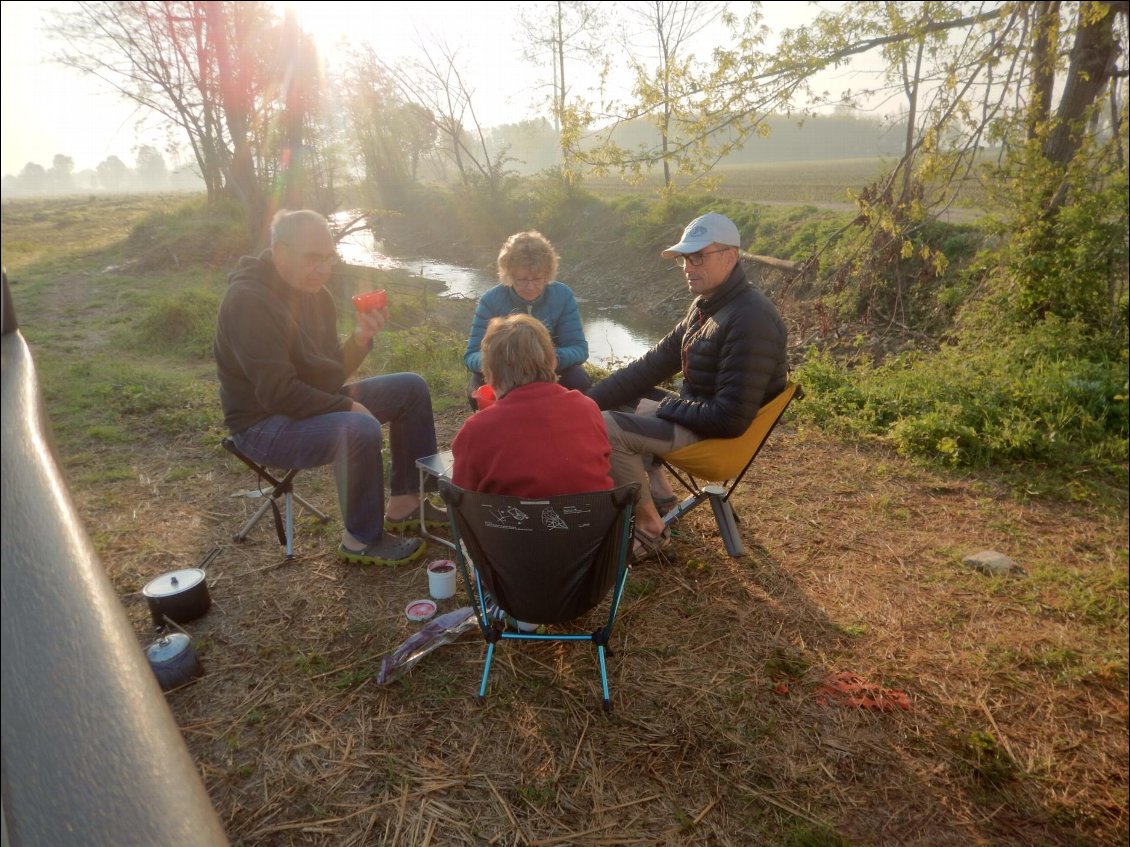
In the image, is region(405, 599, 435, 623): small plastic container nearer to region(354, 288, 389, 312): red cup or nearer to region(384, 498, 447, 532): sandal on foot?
region(384, 498, 447, 532): sandal on foot

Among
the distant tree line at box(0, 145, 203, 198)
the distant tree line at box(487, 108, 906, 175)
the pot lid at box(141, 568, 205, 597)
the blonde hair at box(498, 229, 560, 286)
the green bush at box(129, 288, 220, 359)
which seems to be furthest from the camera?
the green bush at box(129, 288, 220, 359)

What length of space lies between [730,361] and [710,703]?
4.91 ft

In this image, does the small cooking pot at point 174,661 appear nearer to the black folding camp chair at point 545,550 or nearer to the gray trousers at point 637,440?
the black folding camp chair at point 545,550

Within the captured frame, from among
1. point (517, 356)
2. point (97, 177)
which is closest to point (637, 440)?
point (517, 356)

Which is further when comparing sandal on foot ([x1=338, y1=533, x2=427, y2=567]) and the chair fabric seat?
sandal on foot ([x1=338, y1=533, x2=427, y2=567])

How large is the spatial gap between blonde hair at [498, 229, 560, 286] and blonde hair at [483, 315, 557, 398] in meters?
1.62

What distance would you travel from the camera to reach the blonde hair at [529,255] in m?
4.01

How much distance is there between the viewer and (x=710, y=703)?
2479 mm

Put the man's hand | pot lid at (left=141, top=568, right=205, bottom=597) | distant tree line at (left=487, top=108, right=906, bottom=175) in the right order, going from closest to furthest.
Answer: pot lid at (left=141, top=568, right=205, bottom=597) < the man's hand < distant tree line at (left=487, top=108, right=906, bottom=175)

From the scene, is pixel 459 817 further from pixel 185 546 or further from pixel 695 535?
pixel 185 546

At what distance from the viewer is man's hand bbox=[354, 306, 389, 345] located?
144 inches

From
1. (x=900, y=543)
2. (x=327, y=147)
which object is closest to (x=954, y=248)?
(x=900, y=543)

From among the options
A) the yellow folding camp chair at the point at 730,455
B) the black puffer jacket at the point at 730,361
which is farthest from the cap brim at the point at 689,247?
the yellow folding camp chair at the point at 730,455

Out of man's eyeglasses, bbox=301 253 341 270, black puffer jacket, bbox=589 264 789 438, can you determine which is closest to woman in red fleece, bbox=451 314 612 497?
black puffer jacket, bbox=589 264 789 438
